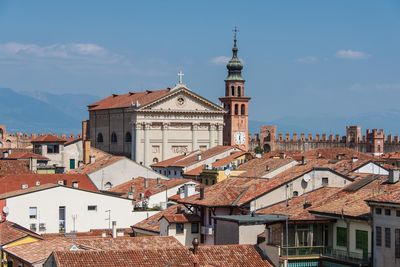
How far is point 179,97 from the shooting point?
107 m

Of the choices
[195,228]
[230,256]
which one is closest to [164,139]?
[195,228]

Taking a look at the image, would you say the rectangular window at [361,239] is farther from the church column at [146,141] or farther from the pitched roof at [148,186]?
the church column at [146,141]

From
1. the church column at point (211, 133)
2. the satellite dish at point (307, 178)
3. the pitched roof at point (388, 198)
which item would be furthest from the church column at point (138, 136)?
the pitched roof at point (388, 198)

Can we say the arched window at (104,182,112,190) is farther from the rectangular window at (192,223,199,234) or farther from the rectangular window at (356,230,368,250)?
the rectangular window at (356,230,368,250)

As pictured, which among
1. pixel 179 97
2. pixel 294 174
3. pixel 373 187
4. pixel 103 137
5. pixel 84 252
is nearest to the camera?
pixel 84 252

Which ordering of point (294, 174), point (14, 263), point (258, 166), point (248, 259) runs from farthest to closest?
1. point (258, 166)
2. point (294, 174)
3. point (14, 263)
4. point (248, 259)

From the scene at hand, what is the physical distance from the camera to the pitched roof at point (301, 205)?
31203mm

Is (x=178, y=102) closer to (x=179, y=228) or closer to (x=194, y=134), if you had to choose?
(x=194, y=134)

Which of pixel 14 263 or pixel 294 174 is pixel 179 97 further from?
pixel 14 263

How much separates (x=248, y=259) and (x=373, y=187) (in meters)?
6.12

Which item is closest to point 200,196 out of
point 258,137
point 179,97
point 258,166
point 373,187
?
point 373,187

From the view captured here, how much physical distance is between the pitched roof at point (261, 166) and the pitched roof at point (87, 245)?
20.6 metres

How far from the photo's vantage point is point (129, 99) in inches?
4560

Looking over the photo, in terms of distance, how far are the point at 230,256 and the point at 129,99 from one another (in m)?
87.4
